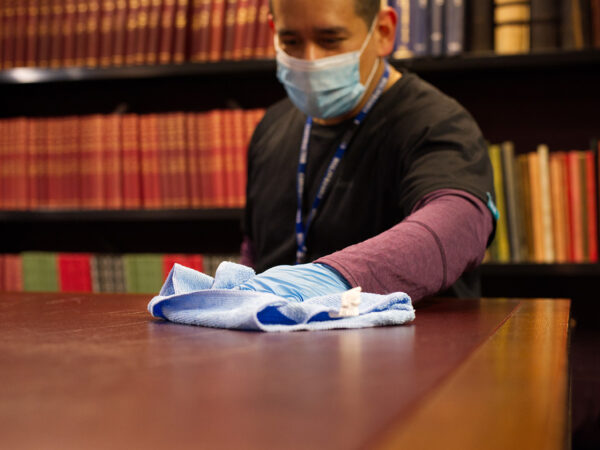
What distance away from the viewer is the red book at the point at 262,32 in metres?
2.08

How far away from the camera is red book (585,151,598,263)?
6.14ft

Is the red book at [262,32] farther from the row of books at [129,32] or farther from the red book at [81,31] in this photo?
the red book at [81,31]

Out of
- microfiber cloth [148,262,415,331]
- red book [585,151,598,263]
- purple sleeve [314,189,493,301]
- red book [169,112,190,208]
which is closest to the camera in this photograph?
microfiber cloth [148,262,415,331]

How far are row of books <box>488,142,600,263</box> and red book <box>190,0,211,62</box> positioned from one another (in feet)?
2.71

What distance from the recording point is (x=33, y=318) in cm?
77

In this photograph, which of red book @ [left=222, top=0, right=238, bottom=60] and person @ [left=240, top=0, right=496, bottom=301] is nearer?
person @ [left=240, top=0, right=496, bottom=301]

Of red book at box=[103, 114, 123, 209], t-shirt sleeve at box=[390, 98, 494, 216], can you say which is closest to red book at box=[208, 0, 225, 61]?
red book at box=[103, 114, 123, 209]

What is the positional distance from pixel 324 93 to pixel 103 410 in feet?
3.62

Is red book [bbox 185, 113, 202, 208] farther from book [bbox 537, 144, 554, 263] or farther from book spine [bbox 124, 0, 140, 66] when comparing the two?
book [bbox 537, 144, 554, 263]

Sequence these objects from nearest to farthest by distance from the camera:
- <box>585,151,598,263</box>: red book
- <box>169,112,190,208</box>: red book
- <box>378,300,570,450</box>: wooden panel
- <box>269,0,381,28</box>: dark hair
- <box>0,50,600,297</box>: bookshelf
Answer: <box>378,300,570,450</box>: wooden panel → <box>269,0,381,28</box>: dark hair → <box>585,151,598,263</box>: red book → <box>0,50,600,297</box>: bookshelf → <box>169,112,190,208</box>: red book

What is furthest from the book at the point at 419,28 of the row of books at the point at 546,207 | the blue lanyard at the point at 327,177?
the blue lanyard at the point at 327,177

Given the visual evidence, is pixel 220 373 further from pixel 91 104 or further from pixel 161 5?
pixel 91 104

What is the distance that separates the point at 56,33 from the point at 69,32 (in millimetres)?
44

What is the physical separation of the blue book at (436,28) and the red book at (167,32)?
72 centimetres
